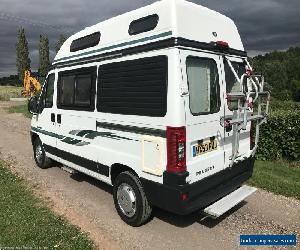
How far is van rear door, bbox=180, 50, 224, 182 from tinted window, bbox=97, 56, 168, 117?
359mm

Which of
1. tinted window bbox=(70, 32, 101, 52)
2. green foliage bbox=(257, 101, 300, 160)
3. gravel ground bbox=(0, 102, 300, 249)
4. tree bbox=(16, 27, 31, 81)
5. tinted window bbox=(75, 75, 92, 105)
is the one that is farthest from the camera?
tree bbox=(16, 27, 31, 81)

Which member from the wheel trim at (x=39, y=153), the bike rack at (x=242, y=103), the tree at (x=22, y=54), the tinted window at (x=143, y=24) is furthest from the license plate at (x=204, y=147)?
the tree at (x=22, y=54)

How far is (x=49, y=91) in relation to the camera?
7.94 meters

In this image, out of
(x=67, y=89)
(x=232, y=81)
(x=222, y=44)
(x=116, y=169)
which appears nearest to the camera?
(x=222, y=44)

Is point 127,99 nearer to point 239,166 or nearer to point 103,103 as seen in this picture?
point 103,103

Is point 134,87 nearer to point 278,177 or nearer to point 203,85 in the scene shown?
point 203,85

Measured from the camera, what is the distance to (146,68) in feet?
16.7

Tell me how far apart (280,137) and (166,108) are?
19.0ft

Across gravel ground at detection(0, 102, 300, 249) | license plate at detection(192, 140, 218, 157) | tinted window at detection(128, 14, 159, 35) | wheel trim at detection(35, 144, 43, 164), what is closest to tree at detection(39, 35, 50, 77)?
wheel trim at detection(35, 144, 43, 164)

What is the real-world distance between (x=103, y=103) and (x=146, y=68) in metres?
1.28

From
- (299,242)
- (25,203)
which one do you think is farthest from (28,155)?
(299,242)

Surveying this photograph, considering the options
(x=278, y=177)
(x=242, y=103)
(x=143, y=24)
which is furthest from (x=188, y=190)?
(x=278, y=177)

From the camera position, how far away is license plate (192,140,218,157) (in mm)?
4945

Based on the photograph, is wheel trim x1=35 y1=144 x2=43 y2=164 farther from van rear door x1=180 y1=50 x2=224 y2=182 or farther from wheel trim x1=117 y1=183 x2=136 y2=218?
van rear door x1=180 y1=50 x2=224 y2=182
